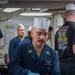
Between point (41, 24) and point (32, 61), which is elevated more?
point (41, 24)

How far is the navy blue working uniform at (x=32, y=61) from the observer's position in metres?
2.32

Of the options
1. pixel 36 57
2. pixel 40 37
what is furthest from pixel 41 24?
pixel 36 57

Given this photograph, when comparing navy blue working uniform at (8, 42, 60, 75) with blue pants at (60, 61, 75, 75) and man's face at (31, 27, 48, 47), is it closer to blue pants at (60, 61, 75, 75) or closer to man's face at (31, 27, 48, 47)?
man's face at (31, 27, 48, 47)

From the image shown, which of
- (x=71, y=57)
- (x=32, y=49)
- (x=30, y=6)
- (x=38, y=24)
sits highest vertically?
(x=30, y=6)

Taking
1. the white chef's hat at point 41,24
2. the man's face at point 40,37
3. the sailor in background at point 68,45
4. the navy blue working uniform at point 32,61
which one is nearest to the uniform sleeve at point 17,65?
the navy blue working uniform at point 32,61

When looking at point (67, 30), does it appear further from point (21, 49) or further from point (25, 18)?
point (25, 18)

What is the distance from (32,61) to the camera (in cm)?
236

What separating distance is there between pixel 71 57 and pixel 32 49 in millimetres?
1048

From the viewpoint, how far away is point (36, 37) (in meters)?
2.32

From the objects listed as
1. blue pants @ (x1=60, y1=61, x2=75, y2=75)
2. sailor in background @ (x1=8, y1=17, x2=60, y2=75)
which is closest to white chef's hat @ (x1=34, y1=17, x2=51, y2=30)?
sailor in background @ (x1=8, y1=17, x2=60, y2=75)

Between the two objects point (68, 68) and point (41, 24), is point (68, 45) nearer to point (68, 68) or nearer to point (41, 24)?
point (68, 68)

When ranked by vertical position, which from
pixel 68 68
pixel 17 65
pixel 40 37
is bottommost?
pixel 68 68

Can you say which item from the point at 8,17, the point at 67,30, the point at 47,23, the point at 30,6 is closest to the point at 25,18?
the point at 8,17

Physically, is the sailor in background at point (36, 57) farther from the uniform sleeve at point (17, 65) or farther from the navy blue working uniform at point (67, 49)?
the navy blue working uniform at point (67, 49)
